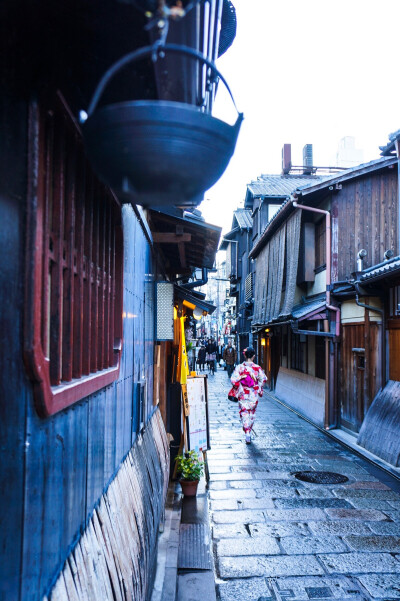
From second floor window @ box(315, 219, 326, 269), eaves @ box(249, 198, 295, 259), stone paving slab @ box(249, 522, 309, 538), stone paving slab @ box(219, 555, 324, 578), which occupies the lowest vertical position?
stone paving slab @ box(249, 522, 309, 538)

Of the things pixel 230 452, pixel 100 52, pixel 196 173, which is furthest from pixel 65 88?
pixel 230 452

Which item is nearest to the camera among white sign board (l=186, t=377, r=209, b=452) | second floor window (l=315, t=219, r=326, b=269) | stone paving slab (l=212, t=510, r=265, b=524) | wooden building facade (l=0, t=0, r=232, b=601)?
→ wooden building facade (l=0, t=0, r=232, b=601)

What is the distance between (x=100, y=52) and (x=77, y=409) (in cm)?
208

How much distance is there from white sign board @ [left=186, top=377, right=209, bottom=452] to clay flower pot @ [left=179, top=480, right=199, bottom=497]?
40.2 inches

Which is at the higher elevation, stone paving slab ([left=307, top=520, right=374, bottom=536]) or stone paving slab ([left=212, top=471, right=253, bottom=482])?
stone paving slab ([left=307, top=520, right=374, bottom=536])

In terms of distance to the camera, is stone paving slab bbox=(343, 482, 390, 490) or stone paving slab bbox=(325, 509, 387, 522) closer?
→ stone paving slab bbox=(325, 509, 387, 522)

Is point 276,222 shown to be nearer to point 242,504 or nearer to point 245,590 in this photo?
point 242,504

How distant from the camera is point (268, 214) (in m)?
30.9

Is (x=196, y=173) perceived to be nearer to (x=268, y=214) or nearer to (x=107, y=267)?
(x=107, y=267)

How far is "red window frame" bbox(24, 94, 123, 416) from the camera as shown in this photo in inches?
87.4

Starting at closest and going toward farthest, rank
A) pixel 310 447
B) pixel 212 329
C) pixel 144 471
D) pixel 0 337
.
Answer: pixel 0 337, pixel 144 471, pixel 310 447, pixel 212 329


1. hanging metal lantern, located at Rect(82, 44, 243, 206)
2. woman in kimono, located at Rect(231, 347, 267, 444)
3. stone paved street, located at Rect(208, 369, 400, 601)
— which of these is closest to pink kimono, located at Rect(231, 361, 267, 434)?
woman in kimono, located at Rect(231, 347, 267, 444)

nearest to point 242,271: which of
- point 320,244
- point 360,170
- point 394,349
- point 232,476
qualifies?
point 320,244

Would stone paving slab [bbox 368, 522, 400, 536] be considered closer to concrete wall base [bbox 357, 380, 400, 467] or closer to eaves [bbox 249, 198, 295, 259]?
concrete wall base [bbox 357, 380, 400, 467]
